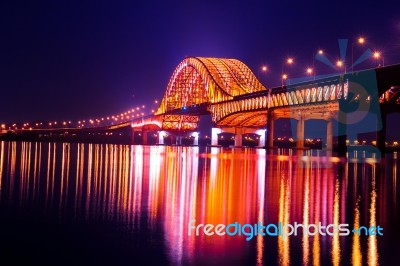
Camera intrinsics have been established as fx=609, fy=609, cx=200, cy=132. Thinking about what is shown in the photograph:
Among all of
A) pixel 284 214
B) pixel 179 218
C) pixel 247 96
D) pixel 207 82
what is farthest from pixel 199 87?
pixel 179 218

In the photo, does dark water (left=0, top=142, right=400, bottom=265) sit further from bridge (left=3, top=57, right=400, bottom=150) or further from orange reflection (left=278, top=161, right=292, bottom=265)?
bridge (left=3, top=57, right=400, bottom=150)

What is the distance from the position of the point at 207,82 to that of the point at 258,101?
1239 inches

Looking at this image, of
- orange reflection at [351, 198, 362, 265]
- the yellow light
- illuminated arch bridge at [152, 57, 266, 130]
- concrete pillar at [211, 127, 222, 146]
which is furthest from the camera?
concrete pillar at [211, 127, 222, 146]

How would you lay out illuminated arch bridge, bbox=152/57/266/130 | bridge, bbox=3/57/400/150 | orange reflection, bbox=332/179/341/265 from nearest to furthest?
orange reflection, bbox=332/179/341/265, bridge, bbox=3/57/400/150, illuminated arch bridge, bbox=152/57/266/130

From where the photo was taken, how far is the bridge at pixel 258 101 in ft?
240

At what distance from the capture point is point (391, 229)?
14891mm

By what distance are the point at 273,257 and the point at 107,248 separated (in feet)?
10.7

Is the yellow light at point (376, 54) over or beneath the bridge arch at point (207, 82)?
beneath

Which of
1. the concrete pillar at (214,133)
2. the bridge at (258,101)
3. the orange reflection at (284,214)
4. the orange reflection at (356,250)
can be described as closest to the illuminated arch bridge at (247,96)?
the bridge at (258,101)

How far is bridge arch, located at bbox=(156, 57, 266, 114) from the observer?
136 m

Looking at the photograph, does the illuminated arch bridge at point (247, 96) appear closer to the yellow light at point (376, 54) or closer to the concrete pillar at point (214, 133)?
the yellow light at point (376, 54)

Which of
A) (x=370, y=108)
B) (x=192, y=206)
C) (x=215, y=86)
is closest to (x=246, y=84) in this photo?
(x=215, y=86)

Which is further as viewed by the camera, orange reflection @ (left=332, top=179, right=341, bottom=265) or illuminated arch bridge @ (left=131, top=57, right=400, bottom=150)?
illuminated arch bridge @ (left=131, top=57, right=400, bottom=150)

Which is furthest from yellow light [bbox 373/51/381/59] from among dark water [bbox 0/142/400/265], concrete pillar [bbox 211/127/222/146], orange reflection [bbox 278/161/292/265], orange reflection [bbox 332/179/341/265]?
concrete pillar [bbox 211/127/222/146]
